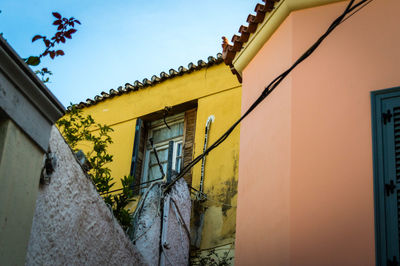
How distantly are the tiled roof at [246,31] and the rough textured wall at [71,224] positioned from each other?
269 centimetres

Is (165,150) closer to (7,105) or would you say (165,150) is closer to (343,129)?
(343,129)

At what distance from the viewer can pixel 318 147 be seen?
6562mm

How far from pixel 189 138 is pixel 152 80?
4.97 feet

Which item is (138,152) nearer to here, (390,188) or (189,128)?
(189,128)

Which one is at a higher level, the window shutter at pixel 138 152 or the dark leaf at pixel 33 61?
the window shutter at pixel 138 152

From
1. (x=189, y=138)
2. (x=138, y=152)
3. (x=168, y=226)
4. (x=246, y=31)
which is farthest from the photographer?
(x=138, y=152)

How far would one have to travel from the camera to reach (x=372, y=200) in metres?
6.04

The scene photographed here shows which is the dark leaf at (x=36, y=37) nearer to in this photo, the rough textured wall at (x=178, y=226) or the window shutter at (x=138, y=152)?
the rough textured wall at (x=178, y=226)

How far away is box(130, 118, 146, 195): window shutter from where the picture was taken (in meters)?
11.7

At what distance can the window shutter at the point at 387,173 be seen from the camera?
575 centimetres

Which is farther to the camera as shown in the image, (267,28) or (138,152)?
(138,152)

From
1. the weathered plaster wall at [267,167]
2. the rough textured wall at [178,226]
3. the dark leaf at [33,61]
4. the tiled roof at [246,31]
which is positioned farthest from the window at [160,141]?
the dark leaf at [33,61]

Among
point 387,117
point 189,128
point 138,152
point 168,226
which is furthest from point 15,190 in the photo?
point 138,152

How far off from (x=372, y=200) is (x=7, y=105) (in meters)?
3.37
